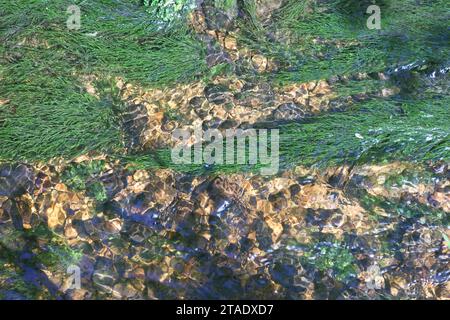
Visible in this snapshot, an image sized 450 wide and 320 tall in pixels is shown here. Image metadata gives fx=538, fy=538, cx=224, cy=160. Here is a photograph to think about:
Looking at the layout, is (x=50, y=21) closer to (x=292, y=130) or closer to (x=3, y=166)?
(x=3, y=166)

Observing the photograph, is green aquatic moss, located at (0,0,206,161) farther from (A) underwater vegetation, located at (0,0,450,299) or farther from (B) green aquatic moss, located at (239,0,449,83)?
(B) green aquatic moss, located at (239,0,449,83)

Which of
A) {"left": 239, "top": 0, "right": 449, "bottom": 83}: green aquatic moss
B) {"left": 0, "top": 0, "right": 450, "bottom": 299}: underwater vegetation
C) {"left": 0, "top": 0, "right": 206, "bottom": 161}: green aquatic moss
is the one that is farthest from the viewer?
{"left": 239, "top": 0, "right": 449, "bottom": 83}: green aquatic moss

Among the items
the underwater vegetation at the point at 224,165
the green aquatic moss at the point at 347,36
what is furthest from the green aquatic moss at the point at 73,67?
the green aquatic moss at the point at 347,36

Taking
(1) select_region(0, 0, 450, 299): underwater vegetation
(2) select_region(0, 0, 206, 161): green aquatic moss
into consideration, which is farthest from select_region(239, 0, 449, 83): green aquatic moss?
(2) select_region(0, 0, 206, 161): green aquatic moss

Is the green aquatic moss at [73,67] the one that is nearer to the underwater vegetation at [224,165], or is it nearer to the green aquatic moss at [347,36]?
the underwater vegetation at [224,165]

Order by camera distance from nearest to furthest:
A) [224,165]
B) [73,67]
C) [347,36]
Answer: [224,165] < [73,67] < [347,36]

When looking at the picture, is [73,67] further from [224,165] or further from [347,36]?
[347,36]

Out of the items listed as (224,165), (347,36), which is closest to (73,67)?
(224,165)
